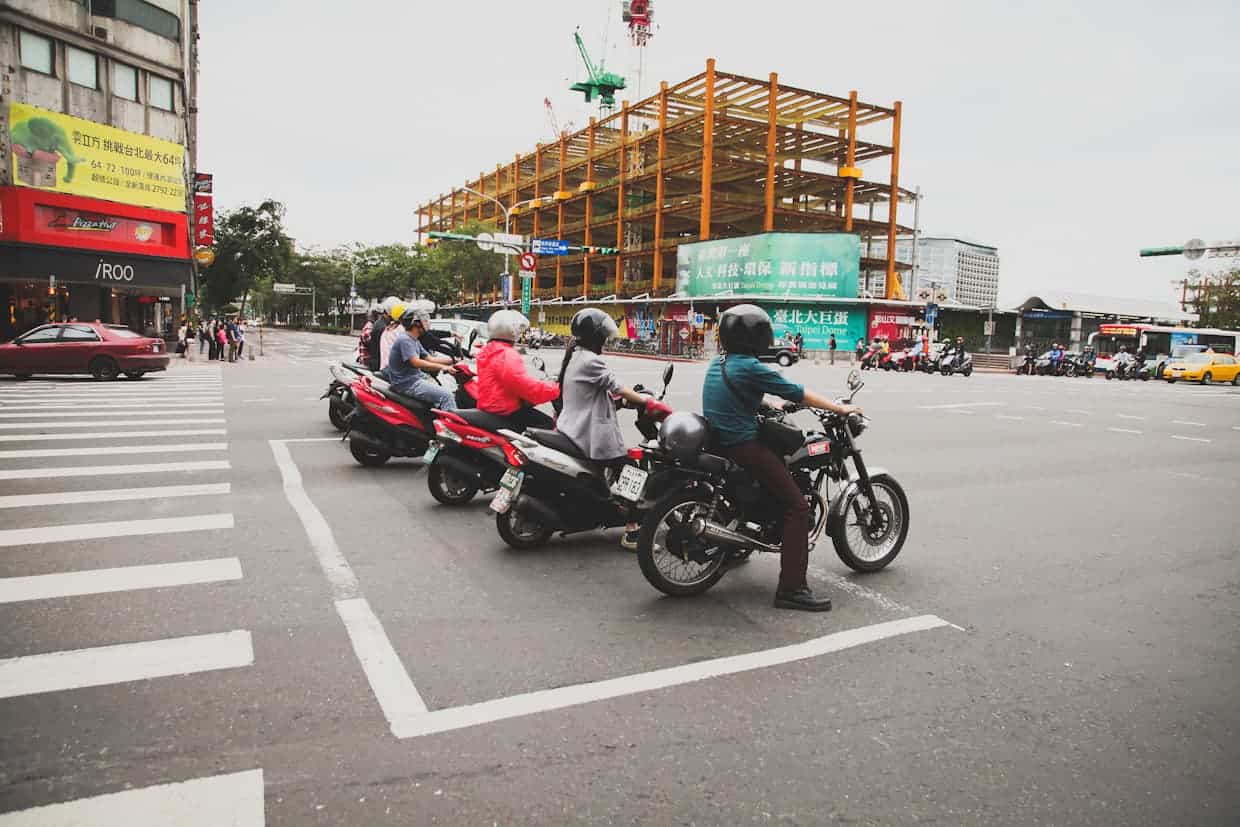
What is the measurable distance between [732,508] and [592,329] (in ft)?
5.10

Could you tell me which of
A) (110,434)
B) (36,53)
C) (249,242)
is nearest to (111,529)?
(110,434)

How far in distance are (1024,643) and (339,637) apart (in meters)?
3.58

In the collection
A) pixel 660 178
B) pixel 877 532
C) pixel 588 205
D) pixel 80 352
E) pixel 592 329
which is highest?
pixel 660 178

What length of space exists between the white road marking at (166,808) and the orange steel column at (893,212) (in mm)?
60429

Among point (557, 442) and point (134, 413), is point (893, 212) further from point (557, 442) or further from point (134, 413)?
point (557, 442)

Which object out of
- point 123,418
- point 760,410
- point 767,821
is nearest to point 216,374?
point 123,418

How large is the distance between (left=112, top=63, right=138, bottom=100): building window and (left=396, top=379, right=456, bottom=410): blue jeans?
30726 mm

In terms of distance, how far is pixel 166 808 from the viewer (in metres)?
2.67

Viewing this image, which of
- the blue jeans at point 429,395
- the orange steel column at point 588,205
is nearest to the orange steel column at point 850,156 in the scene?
the orange steel column at point 588,205

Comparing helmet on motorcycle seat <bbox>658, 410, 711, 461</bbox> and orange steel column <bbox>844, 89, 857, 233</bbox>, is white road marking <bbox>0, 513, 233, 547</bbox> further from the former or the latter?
orange steel column <bbox>844, 89, 857, 233</bbox>

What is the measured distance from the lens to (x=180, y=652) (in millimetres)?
3906

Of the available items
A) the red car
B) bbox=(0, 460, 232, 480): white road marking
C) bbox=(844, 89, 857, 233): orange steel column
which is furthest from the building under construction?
bbox=(0, 460, 232, 480): white road marking

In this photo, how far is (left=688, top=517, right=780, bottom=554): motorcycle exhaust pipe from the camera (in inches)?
185

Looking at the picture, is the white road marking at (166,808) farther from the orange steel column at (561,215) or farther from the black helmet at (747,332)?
the orange steel column at (561,215)
